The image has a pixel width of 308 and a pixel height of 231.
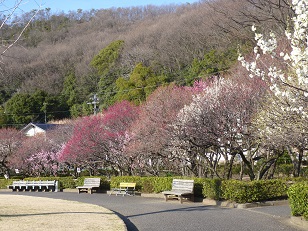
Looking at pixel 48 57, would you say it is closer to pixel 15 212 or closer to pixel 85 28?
pixel 85 28

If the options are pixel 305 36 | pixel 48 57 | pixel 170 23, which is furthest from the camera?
pixel 48 57

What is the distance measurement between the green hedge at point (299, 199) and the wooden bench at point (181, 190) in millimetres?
6156

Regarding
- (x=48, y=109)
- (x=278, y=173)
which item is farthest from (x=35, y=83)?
(x=278, y=173)

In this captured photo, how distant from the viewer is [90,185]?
82.0 feet

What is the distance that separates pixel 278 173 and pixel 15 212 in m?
17.8

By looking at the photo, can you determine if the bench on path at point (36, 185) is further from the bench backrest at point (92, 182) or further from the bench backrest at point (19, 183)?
the bench backrest at point (92, 182)

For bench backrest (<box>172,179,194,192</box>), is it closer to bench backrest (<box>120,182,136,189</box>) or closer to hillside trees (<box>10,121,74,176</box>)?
bench backrest (<box>120,182,136,189</box>)

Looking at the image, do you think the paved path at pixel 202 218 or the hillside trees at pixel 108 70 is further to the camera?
the hillside trees at pixel 108 70

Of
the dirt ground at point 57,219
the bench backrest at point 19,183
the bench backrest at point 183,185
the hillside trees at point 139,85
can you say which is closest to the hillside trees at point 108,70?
the hillside trees at point 139,85

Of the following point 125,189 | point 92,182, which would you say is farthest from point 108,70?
point 125,189

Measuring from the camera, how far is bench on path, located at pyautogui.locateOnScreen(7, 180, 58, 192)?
28.4 metres

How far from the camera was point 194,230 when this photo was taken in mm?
10367

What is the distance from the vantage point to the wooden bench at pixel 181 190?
1711cm

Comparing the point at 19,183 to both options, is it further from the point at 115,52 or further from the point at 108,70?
the point at 115,52
